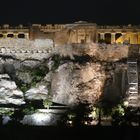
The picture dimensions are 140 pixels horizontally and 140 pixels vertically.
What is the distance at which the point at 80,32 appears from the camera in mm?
84938

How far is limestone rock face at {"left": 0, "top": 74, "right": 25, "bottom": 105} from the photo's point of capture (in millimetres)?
75438

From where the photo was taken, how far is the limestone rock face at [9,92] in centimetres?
7544

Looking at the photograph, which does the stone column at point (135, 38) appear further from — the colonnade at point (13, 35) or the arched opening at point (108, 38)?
the colonnade at point (13, 35)

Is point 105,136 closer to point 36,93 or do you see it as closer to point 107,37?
point 36,93

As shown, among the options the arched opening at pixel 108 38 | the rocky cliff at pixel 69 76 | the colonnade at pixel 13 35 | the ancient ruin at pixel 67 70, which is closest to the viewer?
the ancient ruin at pixel 67 70

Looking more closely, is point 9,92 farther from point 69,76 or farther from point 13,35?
point 13,35

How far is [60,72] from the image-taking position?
3078 inches

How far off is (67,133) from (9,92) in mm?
15938

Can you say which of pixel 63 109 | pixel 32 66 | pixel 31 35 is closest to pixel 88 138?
pixel 63 109

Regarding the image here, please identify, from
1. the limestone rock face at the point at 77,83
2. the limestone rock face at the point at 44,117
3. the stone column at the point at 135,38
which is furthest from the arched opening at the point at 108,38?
the limestone rock face at the point at 44,117

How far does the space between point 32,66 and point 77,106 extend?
10.3 meters

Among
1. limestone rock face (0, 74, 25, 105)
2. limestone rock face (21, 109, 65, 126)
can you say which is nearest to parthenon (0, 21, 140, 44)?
limestone rock face (0, 74, 25, 105)

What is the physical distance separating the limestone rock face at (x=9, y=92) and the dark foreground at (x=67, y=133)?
474 inches

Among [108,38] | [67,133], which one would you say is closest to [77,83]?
[108,38]
